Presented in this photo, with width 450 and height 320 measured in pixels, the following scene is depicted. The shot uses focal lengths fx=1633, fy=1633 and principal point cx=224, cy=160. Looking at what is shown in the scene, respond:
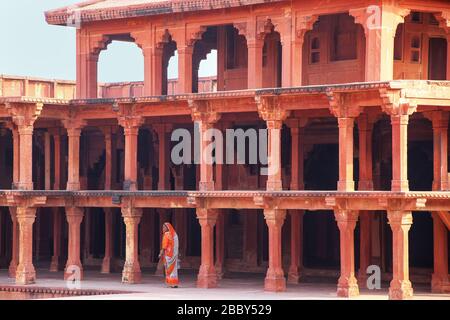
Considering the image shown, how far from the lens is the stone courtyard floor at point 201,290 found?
129 feet

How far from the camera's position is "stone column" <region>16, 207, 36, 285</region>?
4420cm

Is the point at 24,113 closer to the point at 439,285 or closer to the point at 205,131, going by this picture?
the point at 205,131

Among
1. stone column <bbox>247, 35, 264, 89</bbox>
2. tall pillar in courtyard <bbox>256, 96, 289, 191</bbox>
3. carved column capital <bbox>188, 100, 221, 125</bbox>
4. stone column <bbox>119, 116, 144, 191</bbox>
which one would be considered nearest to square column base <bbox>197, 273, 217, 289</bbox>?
tall pillar in courtyard <bbox>256, 96, 289, 191</bbox>

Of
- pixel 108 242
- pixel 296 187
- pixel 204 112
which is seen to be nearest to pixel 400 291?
pixel 296 187

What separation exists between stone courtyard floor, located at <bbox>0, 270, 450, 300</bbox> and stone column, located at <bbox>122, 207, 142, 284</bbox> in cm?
32

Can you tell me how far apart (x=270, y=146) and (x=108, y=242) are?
831 cm

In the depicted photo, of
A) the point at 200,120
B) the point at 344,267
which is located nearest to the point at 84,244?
the point at 200,120

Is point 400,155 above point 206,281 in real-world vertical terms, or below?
above

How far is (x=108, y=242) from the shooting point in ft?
158

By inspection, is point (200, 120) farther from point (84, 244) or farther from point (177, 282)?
point (84, 244)

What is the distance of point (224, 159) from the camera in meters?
45.8

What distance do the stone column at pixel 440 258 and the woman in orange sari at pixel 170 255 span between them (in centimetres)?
675
